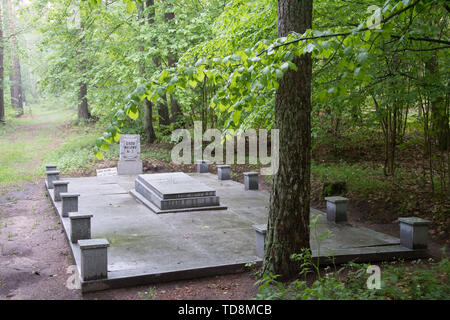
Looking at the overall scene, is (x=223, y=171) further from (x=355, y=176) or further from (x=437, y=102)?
(x=437, y=102)

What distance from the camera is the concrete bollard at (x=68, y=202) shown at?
29.7ft

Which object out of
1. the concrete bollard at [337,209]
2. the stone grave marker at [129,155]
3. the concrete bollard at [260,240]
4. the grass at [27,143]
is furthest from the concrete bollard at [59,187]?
the concrete bollard at [337,209]

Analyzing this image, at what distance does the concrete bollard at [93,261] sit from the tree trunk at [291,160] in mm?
2248

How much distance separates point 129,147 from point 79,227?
8.94 m

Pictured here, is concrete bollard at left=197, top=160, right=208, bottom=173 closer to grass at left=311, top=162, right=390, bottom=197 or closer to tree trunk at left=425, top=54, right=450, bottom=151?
grass at left=311, top=162, right=390, bottom=197

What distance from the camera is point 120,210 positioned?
391 inches

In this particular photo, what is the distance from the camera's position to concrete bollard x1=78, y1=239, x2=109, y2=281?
220 inches

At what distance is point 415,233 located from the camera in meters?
7.05

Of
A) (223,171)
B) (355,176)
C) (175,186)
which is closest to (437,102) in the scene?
(355,176)

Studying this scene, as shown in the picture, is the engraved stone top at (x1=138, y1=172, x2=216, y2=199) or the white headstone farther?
the white headstone

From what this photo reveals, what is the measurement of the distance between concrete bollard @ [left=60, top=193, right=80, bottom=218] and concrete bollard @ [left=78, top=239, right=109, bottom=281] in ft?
12.0

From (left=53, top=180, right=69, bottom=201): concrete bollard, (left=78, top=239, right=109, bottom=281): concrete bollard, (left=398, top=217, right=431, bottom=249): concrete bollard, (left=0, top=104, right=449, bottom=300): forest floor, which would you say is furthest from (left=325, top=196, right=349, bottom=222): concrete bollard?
(left=53, top=180, right=69, bottom=201): concrete bollard
